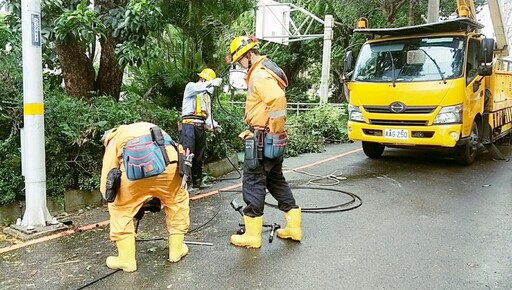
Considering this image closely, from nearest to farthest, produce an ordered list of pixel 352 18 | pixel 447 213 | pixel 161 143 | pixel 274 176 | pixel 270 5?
pixel 161 143 → pixel 274 176 → pixel 447 213 → pixel 270 5 → pixel 352 18

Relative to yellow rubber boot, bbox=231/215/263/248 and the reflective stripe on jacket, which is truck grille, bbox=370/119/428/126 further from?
yellow rubber boot, bbox=231/215/263/248

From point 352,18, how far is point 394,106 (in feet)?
39.2

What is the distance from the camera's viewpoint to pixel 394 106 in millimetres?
7730

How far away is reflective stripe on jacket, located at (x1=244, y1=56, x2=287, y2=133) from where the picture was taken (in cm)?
411

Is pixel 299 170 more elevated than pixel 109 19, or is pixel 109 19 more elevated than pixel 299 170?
pixel 109 19

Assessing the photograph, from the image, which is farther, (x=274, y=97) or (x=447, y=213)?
(x=447, y=213)

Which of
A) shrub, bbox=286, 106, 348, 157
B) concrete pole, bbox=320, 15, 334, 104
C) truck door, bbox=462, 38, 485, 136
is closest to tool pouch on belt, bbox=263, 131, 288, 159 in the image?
truck door, bbox=462, 38, 485, 136

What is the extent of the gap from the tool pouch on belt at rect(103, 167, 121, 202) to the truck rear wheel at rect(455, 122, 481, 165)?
6548mm

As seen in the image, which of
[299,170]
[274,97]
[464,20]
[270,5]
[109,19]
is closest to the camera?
[274,97]

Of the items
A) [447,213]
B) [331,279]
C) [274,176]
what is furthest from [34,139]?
[447,213]

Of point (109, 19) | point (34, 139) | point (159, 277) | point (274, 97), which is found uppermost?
point (109, 19)

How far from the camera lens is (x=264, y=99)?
4113 millimetres

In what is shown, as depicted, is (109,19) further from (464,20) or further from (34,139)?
(464,20)

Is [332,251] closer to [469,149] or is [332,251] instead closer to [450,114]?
[450,114]
